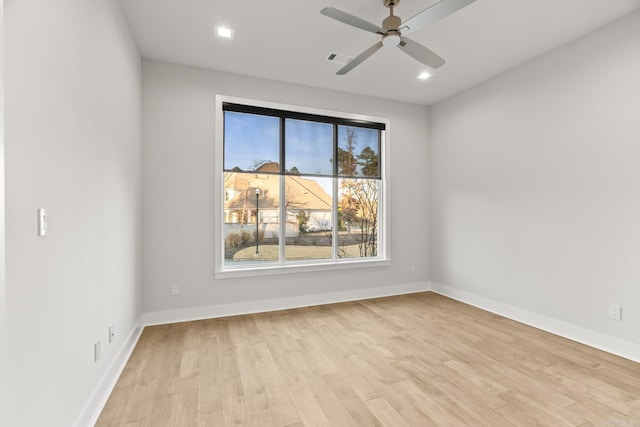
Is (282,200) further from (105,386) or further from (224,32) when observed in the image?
(105,386)

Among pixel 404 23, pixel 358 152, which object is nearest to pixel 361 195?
pixel 358 152

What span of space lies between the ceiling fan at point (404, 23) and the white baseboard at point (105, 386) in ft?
9.11

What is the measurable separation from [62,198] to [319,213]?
3034 mm

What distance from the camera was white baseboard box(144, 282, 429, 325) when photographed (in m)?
3.38

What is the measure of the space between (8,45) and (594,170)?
4036 mm

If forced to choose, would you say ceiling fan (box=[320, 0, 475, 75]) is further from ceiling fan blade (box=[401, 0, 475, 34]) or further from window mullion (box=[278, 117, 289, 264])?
window mullion (box=[278, 117, 289, 264])

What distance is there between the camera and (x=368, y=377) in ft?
7.43

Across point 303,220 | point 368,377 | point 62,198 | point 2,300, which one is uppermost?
point 62,198

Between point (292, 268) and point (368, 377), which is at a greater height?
point (292, 268)

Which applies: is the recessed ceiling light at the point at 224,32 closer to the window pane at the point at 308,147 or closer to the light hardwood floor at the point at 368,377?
the window pane at the point at 308,147

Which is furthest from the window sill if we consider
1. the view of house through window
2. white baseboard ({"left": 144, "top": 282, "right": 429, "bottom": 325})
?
white baseboard ({"left": 144, "top": 282, "right": 429, "bottom": 325})

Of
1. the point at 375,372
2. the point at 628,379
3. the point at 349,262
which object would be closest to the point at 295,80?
the point at 349,262

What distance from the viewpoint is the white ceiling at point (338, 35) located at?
8.16ft

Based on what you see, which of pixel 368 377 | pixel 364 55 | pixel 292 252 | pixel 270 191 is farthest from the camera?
pixel 292 252
